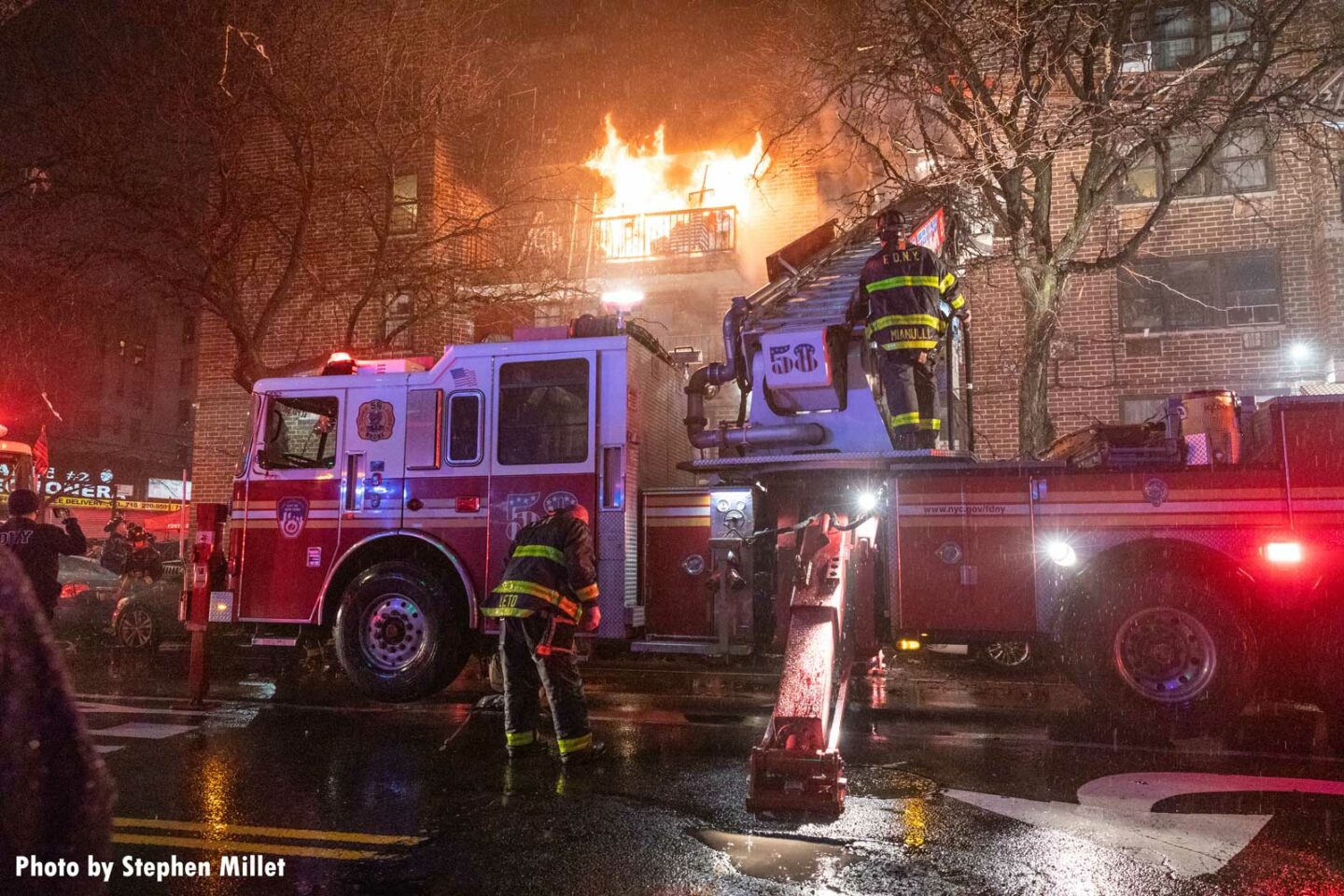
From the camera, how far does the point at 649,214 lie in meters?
15.9

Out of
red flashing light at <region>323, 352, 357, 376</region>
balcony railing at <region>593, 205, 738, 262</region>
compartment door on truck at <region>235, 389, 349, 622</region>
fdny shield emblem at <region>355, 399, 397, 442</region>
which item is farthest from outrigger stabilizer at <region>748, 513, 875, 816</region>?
balcony railing at <region>593, 205, 738, 262</region>

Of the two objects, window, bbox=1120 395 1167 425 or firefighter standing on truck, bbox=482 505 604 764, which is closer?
firefighter standing on truck, bbox=482 505 604 764

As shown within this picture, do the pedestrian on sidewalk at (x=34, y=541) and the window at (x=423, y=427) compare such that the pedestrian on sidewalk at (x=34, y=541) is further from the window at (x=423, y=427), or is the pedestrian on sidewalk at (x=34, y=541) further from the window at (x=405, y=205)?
the window at (x=405, y=205)

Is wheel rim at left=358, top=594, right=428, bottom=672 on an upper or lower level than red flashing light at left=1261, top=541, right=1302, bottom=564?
lower

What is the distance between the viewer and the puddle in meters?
3.51

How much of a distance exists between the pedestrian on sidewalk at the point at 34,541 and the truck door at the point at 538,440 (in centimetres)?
334

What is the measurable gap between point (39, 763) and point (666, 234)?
15.4 metres

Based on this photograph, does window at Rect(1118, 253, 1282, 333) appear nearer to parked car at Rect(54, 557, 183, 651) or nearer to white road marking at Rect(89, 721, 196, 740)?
white road marking at Rect(89, 721, 196, 740)

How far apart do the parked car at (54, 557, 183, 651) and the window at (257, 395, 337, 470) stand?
4.63 metres

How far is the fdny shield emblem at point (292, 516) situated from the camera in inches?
287

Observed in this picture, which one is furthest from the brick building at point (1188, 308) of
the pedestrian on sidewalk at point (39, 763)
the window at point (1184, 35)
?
the pedestrian on sidewalk at point (39, 763)

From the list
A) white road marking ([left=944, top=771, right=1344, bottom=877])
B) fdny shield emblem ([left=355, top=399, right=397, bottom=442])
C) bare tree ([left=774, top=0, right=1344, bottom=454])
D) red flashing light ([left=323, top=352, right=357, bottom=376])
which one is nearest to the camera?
white road marking ([left=944, top=771, right=1344, bottom=877])

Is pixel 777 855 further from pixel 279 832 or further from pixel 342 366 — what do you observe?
pixel 342 366

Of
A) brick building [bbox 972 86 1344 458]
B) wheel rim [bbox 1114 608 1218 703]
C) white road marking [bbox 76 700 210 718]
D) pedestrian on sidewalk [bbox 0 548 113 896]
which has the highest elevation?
brick building [bbox 972 86 1344 458]
